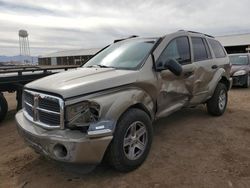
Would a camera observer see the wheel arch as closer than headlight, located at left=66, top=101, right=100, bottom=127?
No

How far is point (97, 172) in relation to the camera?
13.9ft

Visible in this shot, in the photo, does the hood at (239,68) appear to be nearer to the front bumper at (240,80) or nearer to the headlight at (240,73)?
the headlight at (240,73)

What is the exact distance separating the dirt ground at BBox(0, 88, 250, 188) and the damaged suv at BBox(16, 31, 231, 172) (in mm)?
286

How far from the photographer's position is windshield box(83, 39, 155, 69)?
4.88 metres

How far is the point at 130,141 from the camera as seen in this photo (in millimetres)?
4148

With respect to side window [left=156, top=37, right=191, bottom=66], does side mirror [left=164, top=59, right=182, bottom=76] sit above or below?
below

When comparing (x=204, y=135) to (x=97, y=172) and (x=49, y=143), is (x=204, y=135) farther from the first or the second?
(x=49, y=143)

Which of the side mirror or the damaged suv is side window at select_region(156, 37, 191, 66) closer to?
the damaged suv

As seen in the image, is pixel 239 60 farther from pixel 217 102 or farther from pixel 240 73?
pixel 217 102

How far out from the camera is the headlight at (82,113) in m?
3.65

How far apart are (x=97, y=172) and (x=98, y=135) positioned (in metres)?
0.86

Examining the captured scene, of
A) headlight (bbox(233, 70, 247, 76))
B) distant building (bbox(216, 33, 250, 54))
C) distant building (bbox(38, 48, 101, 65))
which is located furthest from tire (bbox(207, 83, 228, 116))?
distant building (bbox(38, 48, 101, 65))

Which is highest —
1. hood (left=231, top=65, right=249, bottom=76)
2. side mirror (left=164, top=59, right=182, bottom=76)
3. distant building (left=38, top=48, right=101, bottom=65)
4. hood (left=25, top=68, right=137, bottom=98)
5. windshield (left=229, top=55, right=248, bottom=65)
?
side mirror (left=164, top=59, right=182, bottom=76)

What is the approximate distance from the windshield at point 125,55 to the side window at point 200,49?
4.39ft
